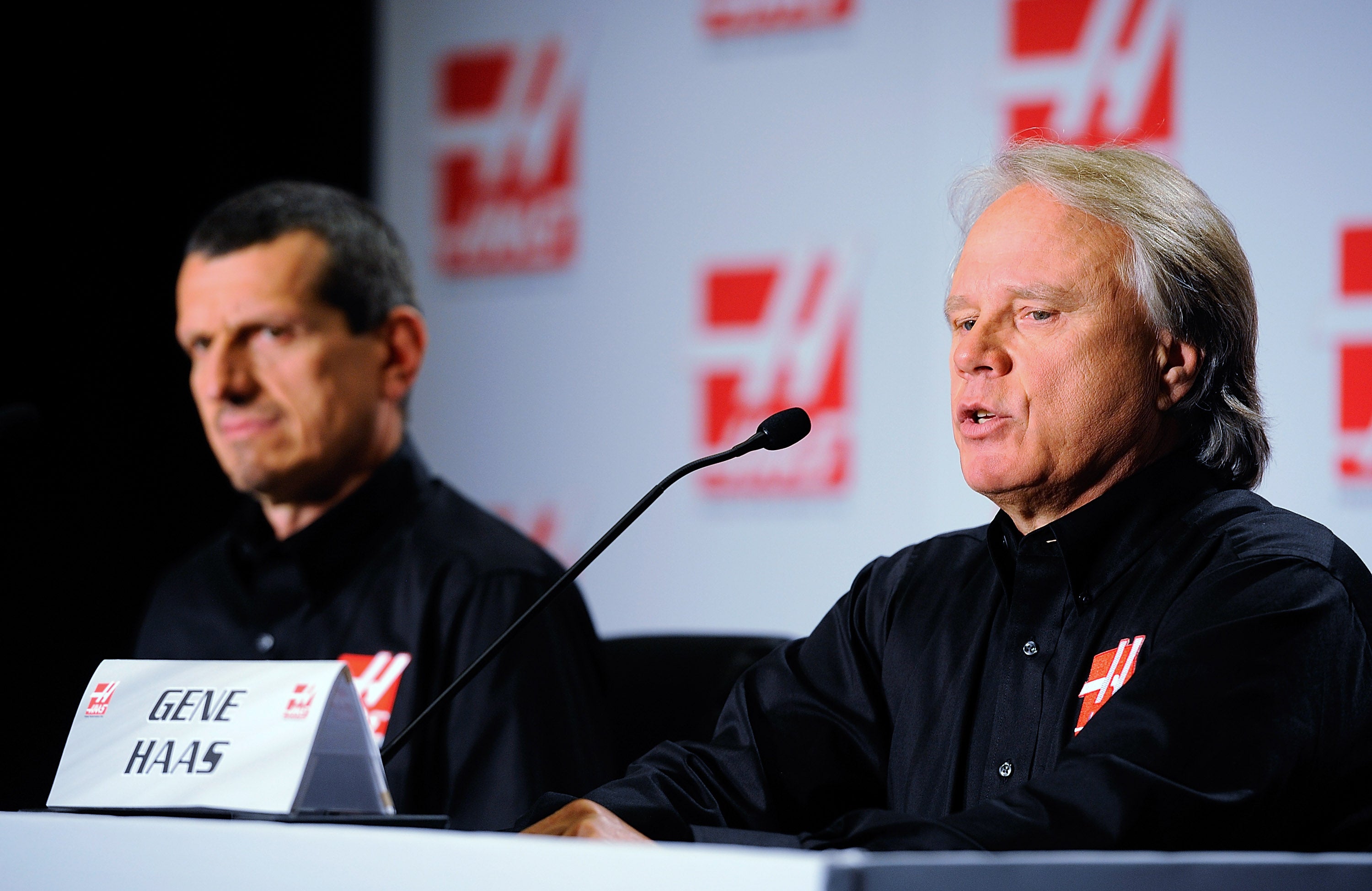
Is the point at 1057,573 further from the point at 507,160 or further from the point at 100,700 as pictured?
the point at 507,160

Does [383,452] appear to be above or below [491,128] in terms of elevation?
below

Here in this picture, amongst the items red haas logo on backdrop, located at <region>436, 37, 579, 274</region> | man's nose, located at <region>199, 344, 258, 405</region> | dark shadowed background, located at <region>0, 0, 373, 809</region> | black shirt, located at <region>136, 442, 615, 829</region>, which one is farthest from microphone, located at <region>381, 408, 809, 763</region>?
red haas logo on backdrop, located at <region>436, 37, 579, 274</region>

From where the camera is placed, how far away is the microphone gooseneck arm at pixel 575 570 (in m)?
1.39

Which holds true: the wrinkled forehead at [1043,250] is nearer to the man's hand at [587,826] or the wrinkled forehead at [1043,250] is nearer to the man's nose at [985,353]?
the man's nose at [985,353]

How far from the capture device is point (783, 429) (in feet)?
4.75

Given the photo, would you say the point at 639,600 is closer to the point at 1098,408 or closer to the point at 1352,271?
the point at 1352,271

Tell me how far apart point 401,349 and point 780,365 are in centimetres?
104

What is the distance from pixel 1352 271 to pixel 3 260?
2.48 meters

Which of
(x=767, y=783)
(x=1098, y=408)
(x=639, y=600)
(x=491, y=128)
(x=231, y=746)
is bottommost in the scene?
(x=639, y=600)

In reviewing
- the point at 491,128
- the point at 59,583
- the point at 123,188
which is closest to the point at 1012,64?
the point at 491,128

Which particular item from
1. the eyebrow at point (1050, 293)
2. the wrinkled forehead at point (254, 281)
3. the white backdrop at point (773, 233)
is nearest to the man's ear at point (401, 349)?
the wrinkled forehead at point (254, 281)

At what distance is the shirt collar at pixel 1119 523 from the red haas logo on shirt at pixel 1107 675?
8cm

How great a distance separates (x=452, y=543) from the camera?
2135mm

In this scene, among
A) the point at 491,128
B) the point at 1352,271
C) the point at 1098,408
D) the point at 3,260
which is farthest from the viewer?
the point at 491,128
